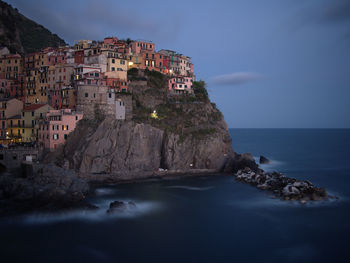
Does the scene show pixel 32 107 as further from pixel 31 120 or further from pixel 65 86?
pixel 65 86

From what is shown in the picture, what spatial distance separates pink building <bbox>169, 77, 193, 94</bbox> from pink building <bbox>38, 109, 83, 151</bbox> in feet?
68.4

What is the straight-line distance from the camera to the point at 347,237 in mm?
27922

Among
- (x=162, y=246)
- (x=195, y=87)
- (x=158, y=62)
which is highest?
(x=158, y=62)

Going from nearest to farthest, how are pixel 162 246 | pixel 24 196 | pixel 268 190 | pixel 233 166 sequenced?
pixel 162 246, pixel 24 196, pixel 268 190, pixel 233 166

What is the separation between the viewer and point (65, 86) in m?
52.7

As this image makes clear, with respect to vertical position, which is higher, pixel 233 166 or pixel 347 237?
pixel 233 166

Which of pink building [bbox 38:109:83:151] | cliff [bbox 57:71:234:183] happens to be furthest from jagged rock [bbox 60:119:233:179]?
pink building [bbox 38:109:83:151]

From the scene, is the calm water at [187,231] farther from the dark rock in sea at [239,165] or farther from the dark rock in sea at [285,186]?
the dark rock in sea at [239,165]

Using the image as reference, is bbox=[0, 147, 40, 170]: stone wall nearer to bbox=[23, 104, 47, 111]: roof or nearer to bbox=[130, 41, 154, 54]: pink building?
bbox=[23, 104, 47, 111]: roof

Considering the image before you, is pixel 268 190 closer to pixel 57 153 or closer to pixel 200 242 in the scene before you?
pixel 200 242

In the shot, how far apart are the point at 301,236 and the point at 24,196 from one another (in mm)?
27415

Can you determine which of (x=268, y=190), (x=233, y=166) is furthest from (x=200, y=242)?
(x=233, y=166)

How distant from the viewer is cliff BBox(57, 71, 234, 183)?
4575 centimetres

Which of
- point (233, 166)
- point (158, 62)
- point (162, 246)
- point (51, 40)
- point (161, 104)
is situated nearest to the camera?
point (162, 246)
